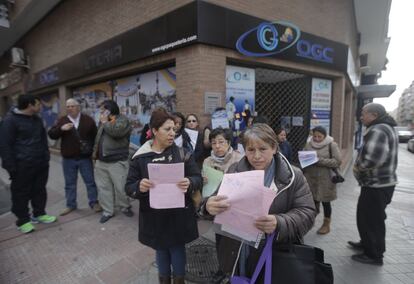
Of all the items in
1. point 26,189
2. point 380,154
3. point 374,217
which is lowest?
point 374,217

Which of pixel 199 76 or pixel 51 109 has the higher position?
pixel 199 76

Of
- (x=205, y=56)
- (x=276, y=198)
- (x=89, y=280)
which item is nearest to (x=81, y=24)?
(x=205, y=56)

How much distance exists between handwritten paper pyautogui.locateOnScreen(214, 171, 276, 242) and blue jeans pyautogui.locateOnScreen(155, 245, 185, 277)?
3.10ft

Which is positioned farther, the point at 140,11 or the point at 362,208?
the point at 140,11

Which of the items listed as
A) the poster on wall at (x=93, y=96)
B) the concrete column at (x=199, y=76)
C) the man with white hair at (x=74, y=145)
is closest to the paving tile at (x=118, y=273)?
the man with white hair at (x=74, y=145)

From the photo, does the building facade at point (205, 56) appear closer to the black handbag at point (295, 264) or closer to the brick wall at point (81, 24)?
the brick wall at point (81, 24)

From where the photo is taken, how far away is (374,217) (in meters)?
2.68

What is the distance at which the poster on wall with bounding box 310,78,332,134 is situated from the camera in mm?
6477

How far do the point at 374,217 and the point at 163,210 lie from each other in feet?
8.07

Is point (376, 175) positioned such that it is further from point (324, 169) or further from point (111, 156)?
point (111, 156)

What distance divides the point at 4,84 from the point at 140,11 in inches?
562

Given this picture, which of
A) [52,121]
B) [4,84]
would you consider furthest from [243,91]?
[4,84]

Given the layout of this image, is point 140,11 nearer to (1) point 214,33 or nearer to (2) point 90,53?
(1) point 214,33

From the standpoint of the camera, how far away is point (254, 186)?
1106mm
